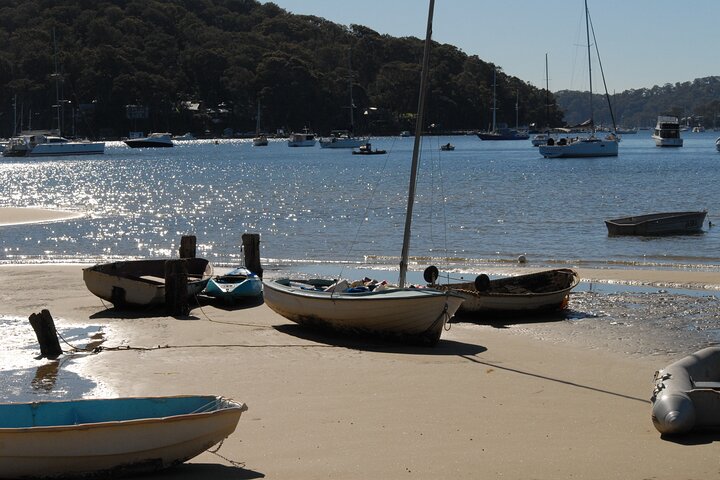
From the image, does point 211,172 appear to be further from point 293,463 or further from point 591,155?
point 293,463

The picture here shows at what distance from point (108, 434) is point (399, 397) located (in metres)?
4.92

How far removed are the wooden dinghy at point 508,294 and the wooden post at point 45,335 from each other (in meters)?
7.20

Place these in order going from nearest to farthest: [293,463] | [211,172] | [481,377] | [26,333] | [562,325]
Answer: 1. [293,463]
2. [481,377]
3. [26,333]
4. [562,325]
5. [211,172]

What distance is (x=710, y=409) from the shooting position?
11.9 meters

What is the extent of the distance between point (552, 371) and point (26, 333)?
9.44 m

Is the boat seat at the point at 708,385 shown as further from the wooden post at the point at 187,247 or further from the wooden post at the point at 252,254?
the wooden post at the point at 187,247

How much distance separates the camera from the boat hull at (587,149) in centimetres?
10269

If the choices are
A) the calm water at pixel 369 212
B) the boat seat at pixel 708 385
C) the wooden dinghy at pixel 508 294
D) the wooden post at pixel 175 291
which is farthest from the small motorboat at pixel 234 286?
the boat seat at pixel 708 385

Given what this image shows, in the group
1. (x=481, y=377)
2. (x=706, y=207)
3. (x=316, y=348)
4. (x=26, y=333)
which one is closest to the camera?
(x=481, y=377)

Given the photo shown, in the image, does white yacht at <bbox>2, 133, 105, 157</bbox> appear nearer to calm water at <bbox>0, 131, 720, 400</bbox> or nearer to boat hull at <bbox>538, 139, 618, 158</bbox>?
calm water at <bbox>0, 131, 720, 400</bbox>

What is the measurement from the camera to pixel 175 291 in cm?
2123

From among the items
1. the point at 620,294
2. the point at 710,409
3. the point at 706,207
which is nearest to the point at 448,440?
the point at 710,409

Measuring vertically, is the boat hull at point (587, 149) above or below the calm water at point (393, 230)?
above

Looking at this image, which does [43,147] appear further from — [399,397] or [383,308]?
[399,397]
